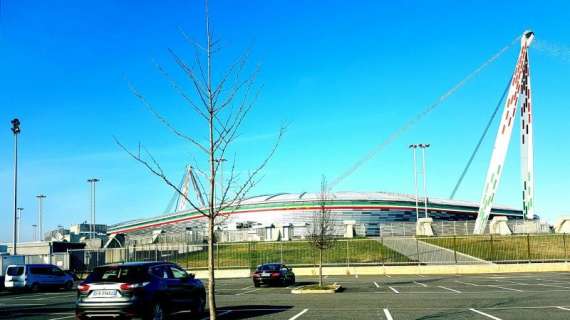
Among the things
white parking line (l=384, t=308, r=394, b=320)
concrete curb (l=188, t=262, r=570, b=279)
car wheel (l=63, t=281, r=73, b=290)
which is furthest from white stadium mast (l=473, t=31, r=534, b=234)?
white parking line (l=384, t=308, r=394, b=320)

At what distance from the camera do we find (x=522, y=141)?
60.6 m

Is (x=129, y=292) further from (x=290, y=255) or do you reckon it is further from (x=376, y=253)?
(x=376, y=253)

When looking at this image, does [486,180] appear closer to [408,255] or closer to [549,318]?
[408,255]

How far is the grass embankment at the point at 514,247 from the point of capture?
38.7 metres

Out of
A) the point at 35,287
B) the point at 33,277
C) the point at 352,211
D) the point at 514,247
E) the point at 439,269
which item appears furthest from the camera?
the point at 352,211

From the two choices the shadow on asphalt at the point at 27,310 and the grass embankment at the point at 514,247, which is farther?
the grass embankment at the point at 514,247

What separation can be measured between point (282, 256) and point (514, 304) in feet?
96.0

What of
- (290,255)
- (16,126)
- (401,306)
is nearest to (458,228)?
(290,255)

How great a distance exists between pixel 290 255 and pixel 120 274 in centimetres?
3382

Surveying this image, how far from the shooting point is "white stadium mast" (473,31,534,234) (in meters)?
59.7

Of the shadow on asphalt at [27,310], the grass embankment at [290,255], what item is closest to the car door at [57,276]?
the grass embankment at [290,255]

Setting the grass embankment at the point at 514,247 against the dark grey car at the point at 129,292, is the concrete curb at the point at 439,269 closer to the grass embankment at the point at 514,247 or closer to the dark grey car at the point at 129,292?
the grass embankment at the point at 514,247

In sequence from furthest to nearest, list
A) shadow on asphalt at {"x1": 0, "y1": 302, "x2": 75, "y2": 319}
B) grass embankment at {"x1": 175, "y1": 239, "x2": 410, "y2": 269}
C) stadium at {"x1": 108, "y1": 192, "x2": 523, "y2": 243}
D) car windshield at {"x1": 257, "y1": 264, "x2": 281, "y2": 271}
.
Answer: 1. stadium at {"x1": 108, "y1": 192, "x2": 523, "y2": 243}
2. grass embankment at {"x1": 175, "y1": 239, "x2": 410, "y2": 269}
3. car windshield at {"x1": 257, "y1": 264, "x2": 281, "y2": 271}
4. shadow on asphalt at {"x1": 0, "y1": 302, "x2": 75, "y2": 319}

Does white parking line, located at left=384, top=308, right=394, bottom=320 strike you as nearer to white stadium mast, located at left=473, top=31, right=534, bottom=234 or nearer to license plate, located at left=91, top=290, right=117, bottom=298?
license plate, located at left=91, top=290, right=117, bottom=298
